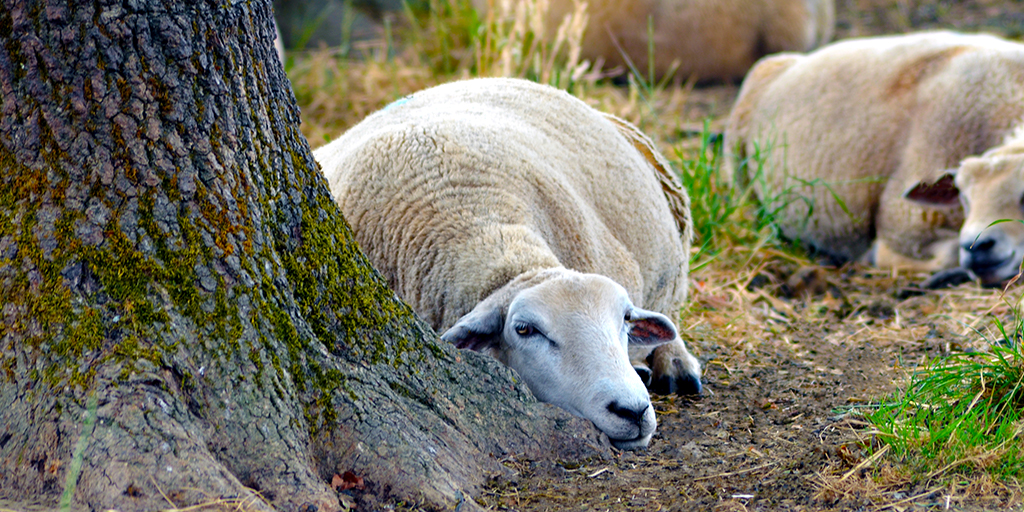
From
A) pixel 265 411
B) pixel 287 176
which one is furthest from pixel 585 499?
pixel 287 176

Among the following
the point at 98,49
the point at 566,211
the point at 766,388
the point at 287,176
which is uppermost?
the point at 98,49

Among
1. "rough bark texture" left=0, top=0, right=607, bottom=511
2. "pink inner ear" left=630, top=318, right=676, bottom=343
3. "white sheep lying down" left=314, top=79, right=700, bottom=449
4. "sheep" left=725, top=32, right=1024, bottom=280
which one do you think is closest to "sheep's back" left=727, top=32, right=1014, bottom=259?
"sheep" left=725, top=32, right=1024, bottom=280

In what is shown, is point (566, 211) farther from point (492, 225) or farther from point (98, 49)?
point (98, 49)

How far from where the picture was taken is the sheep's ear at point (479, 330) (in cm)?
278

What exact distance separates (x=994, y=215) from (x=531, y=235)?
291 centimetres

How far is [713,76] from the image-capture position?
8.59m

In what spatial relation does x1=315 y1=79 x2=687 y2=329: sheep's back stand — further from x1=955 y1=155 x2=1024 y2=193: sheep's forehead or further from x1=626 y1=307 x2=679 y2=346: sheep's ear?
x1=955 y1=155 x2=1024 y2=193: sheep's forehead

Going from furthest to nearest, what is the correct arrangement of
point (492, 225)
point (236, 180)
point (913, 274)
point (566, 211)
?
point (913, 274) < point (566, 211) < point (492, 225) < point (236, 180)

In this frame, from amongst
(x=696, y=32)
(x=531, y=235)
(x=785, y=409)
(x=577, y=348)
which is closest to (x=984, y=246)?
(x=785, y=409)

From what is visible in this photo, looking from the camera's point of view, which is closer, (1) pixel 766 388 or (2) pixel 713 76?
(1) pixel 766 388

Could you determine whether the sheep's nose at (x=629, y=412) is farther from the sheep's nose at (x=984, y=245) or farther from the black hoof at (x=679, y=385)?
the sheep's nose at (x=984, y=245)

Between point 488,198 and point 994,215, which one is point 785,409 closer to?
point 488,198

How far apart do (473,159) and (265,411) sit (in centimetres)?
149

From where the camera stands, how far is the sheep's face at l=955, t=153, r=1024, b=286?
4.83 meters
